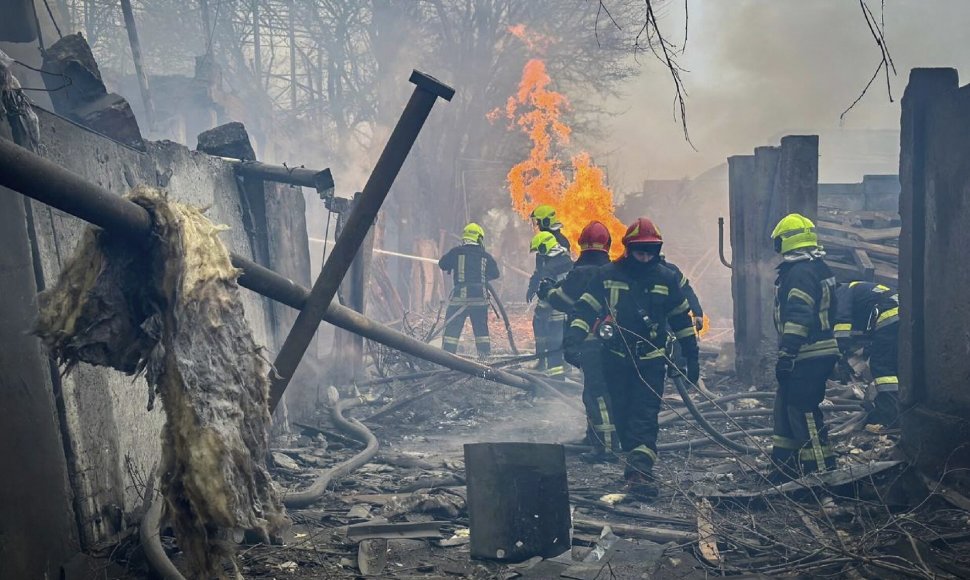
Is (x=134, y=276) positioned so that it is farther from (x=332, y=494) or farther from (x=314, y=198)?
(x=314, y=198)

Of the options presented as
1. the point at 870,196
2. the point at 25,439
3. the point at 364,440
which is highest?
the point at 870,196

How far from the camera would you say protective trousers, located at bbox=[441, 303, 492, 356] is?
476 inches

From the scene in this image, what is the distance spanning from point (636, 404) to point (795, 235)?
6.34 feet

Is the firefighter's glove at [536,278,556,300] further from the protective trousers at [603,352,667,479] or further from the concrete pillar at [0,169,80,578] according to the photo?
the concrete pillar at [0,169,80,578]

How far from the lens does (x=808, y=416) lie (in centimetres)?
649

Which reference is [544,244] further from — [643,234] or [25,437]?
[25,437]

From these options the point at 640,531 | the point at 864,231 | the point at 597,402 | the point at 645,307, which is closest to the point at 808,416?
the point at 645,307

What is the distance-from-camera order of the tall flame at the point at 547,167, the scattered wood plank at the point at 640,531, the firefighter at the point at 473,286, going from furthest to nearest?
the tall flame at the point at 547,167, the firefighter at the point at 473,286, the scattered wood plank at the point at 640,531

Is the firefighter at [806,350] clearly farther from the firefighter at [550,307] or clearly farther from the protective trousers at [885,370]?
the firefighter at [550,307]

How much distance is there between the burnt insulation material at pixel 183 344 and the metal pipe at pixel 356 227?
61 cm

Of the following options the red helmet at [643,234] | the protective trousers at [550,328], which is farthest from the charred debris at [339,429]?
the red helmet at [643,234]

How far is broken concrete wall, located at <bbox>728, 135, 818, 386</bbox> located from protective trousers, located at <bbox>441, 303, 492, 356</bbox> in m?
3.73

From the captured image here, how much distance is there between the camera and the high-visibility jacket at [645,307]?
6895mm

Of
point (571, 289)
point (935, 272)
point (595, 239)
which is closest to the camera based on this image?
point (935, 272)
